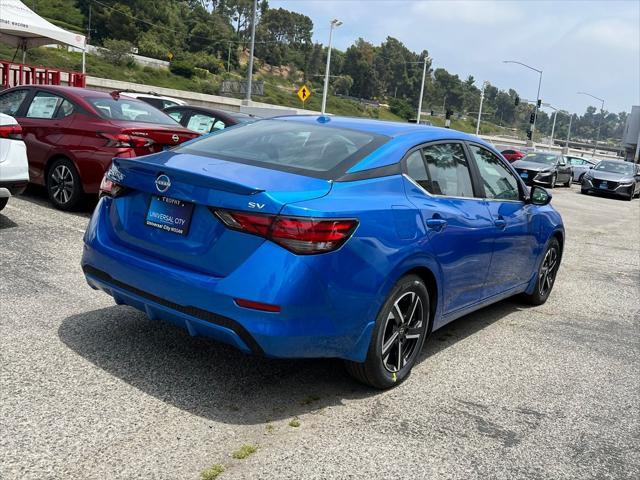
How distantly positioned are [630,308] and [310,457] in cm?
501

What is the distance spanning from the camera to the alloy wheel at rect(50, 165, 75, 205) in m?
7.97

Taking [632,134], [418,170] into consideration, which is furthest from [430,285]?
[632,134]

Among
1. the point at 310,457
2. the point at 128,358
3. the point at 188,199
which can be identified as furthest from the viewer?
the point at 128,358

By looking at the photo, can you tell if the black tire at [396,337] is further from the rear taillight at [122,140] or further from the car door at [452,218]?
the rear taillight at [122,140]

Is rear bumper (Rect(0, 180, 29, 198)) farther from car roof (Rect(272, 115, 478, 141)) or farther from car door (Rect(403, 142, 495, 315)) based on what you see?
car door (Rect(403, 142, 495, 315))

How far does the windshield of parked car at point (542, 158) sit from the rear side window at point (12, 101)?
20547 mm

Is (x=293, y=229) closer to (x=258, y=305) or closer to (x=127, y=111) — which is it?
(x=258, y=305)

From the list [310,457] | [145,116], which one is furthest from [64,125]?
[310,457]

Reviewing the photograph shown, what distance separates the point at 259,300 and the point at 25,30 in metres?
18.3

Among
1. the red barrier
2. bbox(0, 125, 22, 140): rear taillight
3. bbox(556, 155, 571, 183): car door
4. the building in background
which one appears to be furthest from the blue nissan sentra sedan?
the building in background

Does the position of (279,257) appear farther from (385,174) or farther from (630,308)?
(630,308)

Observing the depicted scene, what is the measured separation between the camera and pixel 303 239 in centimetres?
321

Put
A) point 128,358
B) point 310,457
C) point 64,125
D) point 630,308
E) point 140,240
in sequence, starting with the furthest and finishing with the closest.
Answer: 1. point 64,125
2. point 630,308
3. point 128,358
4. point 140,240
5. point 310,457

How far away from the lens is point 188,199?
342cm
